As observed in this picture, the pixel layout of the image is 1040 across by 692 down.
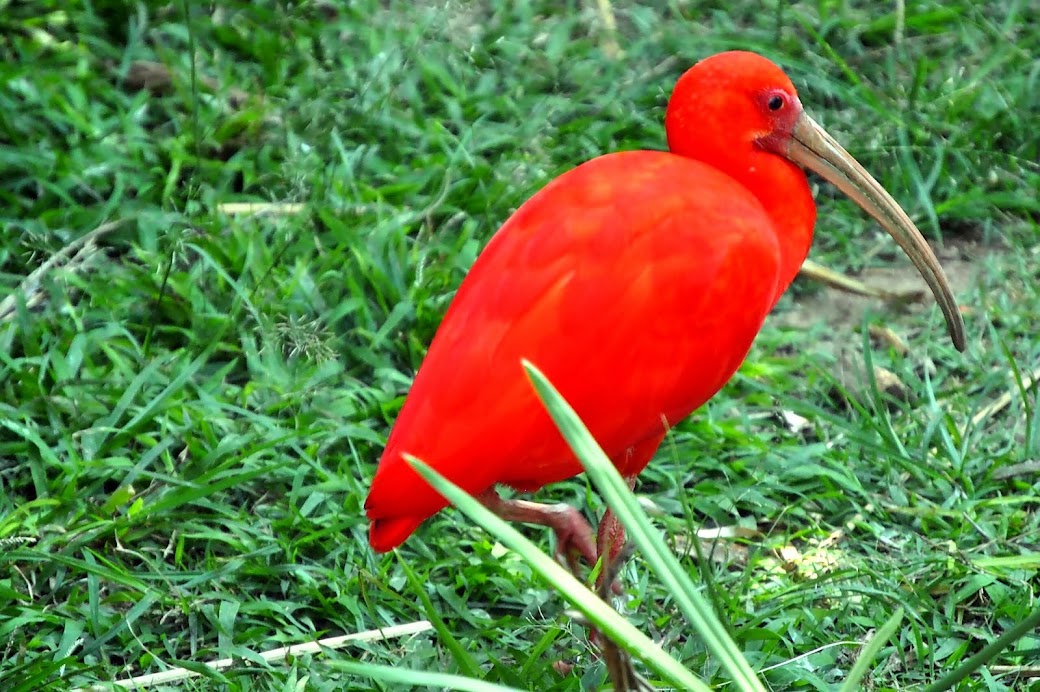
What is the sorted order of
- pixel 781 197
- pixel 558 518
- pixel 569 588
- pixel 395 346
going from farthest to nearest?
pixel 395 346
pixel 558 518
pixel 781 197
pixel 569 588

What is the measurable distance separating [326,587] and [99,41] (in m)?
2.50

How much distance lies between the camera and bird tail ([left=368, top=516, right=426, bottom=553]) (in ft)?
8.57

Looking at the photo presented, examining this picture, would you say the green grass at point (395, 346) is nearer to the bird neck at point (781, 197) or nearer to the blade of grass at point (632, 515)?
the blade of grass at point (632, 515)

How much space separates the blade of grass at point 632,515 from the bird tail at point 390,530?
2.89 ft

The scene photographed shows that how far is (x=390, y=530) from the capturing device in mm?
2629

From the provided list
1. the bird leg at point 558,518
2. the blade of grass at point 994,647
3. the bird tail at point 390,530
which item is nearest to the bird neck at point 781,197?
the bird leg at point 558,518

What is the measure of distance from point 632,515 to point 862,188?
58.9 inches

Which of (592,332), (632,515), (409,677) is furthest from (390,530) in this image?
(632,515)

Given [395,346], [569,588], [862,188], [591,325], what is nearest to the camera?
[569,588]

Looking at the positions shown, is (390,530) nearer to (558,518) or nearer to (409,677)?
(558,518)

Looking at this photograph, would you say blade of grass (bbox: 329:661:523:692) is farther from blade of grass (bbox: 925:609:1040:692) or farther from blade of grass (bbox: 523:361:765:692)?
blade of grass (bbox: 925:609:1040:692)

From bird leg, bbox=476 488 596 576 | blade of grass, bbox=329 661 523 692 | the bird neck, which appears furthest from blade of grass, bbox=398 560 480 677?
the bird neck

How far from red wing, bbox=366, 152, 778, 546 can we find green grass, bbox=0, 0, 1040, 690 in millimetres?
326

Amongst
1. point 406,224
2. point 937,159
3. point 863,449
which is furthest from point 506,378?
point 937,159
